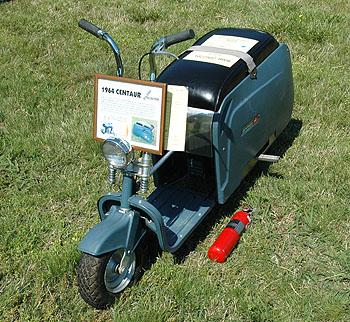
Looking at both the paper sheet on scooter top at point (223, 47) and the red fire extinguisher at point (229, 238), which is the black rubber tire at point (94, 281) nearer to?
the red fire extinguisher at point (229, 238)

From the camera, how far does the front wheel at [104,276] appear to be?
9.19ft

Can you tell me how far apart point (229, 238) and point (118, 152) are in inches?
41.2

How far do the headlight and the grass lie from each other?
30.5 inches

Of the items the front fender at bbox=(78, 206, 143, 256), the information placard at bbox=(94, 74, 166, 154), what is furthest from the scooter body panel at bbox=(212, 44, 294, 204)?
the front fender at bbox=(78, 206, 143, 256)

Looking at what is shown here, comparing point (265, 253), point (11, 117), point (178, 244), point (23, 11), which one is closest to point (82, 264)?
point (178, 244)

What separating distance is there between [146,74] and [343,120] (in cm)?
200

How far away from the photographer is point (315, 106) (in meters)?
5.08

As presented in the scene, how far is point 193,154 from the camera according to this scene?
3.48 metres

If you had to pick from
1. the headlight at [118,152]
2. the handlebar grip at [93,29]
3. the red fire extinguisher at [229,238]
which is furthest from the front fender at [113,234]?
the handlebar grip at [93,29]

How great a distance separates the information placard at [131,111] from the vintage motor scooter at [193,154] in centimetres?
5

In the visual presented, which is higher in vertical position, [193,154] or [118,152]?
[118,152]

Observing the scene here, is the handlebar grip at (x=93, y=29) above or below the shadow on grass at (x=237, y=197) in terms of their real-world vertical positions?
above

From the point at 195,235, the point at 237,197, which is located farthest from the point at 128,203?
the point at 237,197

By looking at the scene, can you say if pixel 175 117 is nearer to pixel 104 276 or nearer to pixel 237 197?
pixel 104 276
